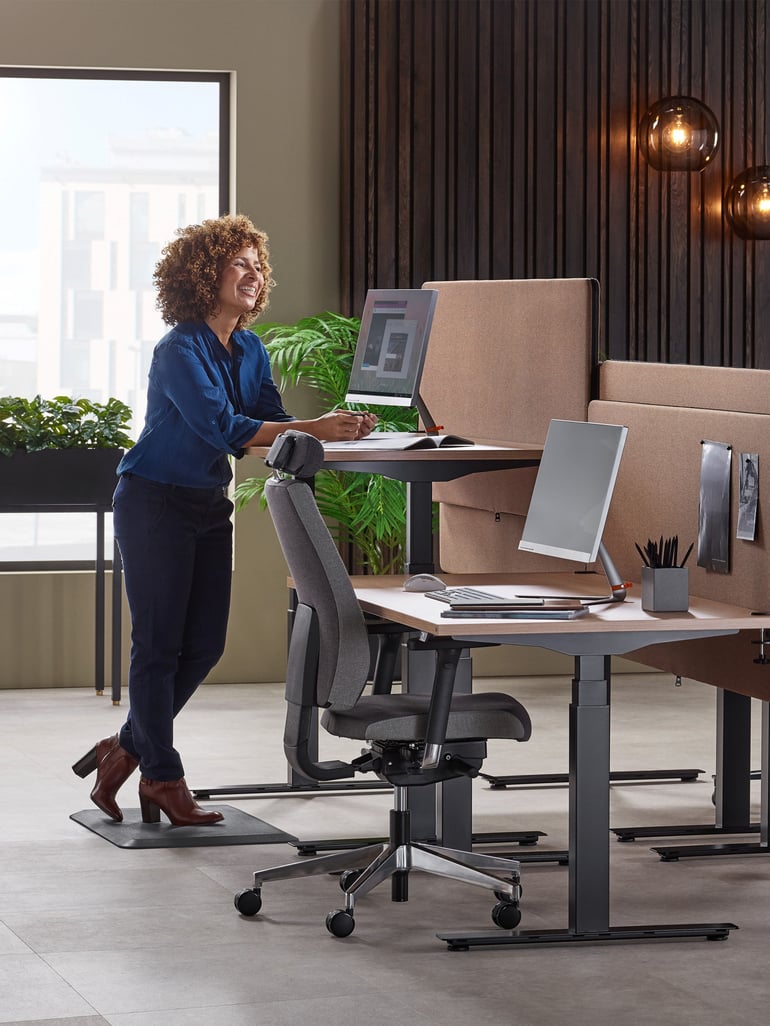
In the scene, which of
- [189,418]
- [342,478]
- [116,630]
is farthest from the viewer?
[342,478]

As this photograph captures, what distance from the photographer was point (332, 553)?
415 centimetres

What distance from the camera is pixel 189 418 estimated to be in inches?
196

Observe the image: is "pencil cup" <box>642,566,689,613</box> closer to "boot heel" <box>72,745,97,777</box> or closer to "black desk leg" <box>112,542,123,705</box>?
"boot heel" <box>72,745,97,777</box>

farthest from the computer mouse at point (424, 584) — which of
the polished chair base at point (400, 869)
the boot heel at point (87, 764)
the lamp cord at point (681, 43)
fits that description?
the lamp cord at point (681, 43)

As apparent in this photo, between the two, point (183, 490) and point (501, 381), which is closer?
point (183, 490)

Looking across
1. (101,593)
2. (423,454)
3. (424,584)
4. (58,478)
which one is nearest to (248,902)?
(424,584)

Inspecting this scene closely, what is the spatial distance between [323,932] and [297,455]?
111cm

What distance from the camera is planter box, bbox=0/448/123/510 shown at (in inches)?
282

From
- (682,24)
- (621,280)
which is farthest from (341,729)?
(682,24)

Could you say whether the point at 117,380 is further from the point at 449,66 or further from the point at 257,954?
the point at 257,954

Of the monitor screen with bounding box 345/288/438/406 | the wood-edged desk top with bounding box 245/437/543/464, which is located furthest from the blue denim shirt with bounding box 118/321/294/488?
the monitor screen with bounding box 345/288/438/406

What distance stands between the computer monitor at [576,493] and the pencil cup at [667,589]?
147 millimetres

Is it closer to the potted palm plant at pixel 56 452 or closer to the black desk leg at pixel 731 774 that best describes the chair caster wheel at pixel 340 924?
the black desk leg at pixel 731 774

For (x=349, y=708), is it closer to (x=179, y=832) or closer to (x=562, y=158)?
(x=179, y=832)
